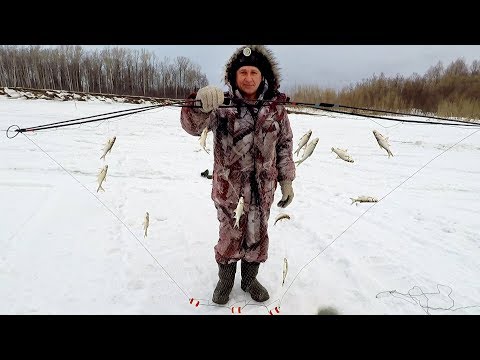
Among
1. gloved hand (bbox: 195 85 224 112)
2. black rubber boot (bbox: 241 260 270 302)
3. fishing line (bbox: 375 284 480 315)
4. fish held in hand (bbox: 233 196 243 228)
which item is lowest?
fishing line (bbox: 375 284 480 315)

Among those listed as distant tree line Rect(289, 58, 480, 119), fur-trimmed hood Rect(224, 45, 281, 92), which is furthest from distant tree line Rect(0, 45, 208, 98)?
fur-trimmed hood Rect(224, 45, 281, 92)

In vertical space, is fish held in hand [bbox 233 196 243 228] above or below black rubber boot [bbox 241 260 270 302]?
above

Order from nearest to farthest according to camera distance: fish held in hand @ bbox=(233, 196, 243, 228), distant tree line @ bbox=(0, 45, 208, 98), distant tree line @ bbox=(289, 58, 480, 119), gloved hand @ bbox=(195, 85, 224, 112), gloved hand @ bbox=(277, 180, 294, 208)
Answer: gloved hand @ bbox=(195, 85, 224, 112), fish held in hand @ bbox=(233, 196, 243, 228), gloved hand @ bbox=(277, 180, 294, 208), distant tree line @ bbox=(289, 58, 480, 119), distant tree line @ bbox=(0, 45, 208, 98)

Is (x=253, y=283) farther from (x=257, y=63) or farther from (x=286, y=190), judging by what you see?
(x=257, y=63)

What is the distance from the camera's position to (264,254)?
275cm

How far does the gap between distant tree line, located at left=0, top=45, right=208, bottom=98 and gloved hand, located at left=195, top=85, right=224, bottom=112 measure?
870 inches

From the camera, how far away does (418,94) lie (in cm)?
1698

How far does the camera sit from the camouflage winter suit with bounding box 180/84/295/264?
2414 millimetres

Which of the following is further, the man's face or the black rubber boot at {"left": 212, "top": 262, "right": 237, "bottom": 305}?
the black rubber boot at {"left": 212, "top": 262, "right": 237, "bottom": 305}

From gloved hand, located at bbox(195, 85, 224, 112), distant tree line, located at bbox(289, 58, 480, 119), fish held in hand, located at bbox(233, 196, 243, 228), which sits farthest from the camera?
distant tree line, located at bbox(289, 58, 480, 119)

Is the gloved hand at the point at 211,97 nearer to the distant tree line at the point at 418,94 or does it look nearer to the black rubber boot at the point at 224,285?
the black rubber boot at the point at 224,285

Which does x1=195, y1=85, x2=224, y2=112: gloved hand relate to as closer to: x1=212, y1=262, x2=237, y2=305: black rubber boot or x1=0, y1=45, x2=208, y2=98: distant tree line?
x1=212, y1=262, x2=237, y2=305: black rubber boot

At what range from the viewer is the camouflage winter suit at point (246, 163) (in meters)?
2.41
